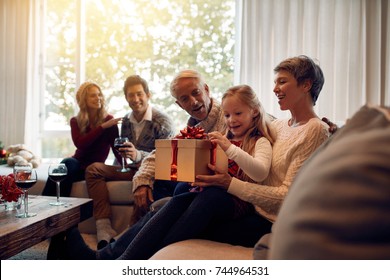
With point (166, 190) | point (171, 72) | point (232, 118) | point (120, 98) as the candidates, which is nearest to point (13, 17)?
point (120, 98)

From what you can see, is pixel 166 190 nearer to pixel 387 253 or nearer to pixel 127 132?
pixel 127 132

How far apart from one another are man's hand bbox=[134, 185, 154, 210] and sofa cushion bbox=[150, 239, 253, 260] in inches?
22.9

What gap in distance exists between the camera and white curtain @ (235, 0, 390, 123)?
3.16m

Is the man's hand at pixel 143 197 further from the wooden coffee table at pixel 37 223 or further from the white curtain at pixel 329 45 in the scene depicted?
the white curtain at pixel 329 45

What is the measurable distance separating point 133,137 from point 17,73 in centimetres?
214

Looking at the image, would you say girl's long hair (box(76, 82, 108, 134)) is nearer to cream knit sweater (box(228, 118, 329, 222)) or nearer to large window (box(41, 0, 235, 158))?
large window (box(41, 0, 235, 158))

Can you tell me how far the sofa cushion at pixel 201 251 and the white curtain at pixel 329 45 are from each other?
88.9 inches

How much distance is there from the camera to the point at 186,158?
143cm

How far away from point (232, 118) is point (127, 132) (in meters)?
1.33

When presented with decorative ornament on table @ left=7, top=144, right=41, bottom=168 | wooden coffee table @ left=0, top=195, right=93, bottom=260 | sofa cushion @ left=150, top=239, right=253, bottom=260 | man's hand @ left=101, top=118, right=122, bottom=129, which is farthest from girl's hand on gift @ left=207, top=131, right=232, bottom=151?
decorative ornament on table @ left=7, top=144, right=41, bottom=168

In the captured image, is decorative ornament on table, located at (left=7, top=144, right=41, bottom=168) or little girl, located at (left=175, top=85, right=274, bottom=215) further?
decorative ornament on table, located at (left=7, top=144, right=41, bottom=168)

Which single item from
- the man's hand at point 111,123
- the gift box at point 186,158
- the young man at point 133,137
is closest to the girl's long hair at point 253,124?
the gift box at point 186,158

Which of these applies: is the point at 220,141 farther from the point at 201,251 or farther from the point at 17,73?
the point at 17,73

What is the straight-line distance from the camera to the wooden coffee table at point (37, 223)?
133cm
